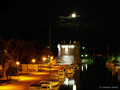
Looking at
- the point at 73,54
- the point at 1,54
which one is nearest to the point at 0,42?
the point at 1,54

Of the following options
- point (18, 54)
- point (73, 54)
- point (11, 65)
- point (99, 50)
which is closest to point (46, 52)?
point (18, 54)

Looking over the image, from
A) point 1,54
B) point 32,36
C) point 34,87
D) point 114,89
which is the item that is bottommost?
point 114,89

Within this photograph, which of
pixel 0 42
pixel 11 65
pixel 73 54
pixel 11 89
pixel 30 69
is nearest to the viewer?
pixel 11 89

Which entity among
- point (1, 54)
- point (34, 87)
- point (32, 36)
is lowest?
point (34, 87)

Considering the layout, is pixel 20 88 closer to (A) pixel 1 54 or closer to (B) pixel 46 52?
(A) pixel 1 54

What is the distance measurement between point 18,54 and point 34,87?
81.9 feet

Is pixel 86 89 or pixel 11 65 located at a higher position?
pixel 11 65

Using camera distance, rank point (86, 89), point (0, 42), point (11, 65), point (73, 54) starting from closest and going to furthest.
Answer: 1. point (0, 42)
2. point (11, 65)
3. point (86, 89)
4. point (73, 54)

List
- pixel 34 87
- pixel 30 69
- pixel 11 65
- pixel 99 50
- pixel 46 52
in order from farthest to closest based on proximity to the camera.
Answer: pixel 99 50, pixel 46 52, pixel 30 69, pixel 11 65, pixel 34 87

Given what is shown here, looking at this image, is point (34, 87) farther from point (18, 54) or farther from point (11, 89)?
point (18, 54)

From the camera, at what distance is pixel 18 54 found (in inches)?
1693

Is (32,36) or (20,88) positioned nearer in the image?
(20,88)

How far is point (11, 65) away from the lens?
28.4m

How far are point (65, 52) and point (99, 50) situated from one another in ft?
306
